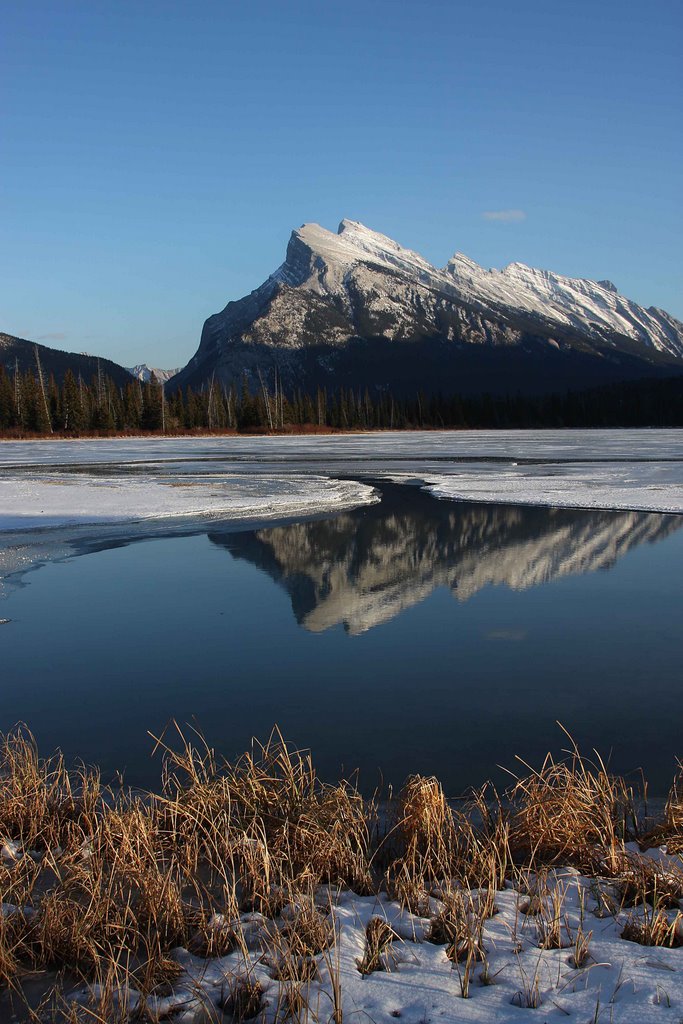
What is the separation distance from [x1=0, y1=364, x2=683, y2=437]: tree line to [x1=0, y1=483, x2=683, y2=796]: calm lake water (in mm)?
98211

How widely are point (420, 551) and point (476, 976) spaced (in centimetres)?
1298

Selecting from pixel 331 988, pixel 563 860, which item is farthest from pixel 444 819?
pixel 331 988

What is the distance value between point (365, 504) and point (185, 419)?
103 m

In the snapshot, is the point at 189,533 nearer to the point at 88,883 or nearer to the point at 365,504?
the point at 365,504

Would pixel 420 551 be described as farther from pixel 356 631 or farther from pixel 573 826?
pixel 573 826

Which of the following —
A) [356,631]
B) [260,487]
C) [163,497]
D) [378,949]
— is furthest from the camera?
[260,487]

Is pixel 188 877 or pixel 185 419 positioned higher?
pixel 185 419

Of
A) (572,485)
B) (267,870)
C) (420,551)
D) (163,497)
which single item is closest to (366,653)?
(267,870)

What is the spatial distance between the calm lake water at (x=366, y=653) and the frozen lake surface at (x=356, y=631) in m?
0.04

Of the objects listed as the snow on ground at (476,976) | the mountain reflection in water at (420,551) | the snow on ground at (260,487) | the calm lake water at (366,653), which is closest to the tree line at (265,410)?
the snow on ground at (260,487)

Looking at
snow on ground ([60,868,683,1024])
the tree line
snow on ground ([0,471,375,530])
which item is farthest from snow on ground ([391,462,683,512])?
the tree line

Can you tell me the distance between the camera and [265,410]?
129m

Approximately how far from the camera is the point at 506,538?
18203 mm

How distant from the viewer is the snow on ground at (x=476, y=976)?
3566 millimetres
